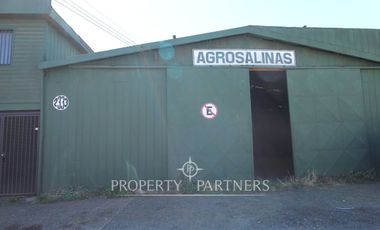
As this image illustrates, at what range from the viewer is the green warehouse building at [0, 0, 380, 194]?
826 cm

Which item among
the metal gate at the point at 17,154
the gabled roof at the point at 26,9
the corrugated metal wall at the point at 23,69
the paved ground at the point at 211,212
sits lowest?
the paved ground at the point at 211,212

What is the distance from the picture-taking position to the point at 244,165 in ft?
27.9

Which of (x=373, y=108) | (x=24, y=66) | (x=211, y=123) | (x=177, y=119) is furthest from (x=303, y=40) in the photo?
(x=24, y=66)

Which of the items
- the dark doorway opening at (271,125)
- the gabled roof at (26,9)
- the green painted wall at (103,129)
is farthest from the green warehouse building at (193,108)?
the dark doorway opening at (271,125)

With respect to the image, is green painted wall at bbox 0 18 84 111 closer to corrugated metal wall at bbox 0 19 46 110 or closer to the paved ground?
corrugated metal wall at bbox 0 19 46 110

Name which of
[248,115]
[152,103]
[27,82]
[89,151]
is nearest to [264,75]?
[248,115]

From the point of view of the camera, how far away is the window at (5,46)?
335 inches

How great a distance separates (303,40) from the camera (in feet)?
29.0

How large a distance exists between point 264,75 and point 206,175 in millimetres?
4388

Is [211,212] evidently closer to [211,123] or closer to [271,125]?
[211,123]

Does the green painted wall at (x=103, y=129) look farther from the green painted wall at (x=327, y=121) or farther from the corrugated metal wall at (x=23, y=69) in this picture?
the green painted wall at (x=327, y=121)

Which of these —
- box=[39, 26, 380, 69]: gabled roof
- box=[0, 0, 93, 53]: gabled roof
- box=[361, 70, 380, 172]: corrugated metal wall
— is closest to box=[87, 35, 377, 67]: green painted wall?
box=[39, 26, 380, 69]: gabled roof

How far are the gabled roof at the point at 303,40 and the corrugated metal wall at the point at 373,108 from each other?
554mm

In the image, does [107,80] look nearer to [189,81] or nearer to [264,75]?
[189,81]
